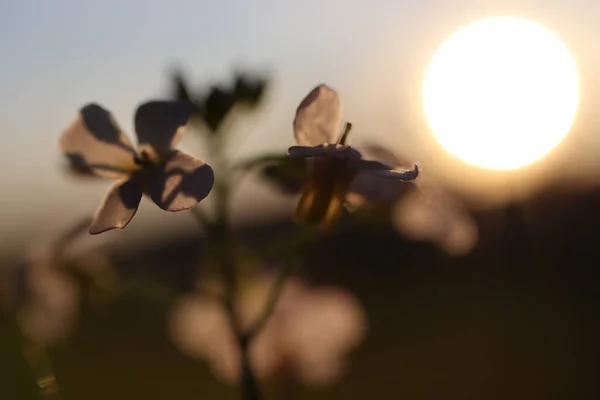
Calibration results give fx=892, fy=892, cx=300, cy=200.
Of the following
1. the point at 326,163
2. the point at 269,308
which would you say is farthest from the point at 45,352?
the point at 326,163

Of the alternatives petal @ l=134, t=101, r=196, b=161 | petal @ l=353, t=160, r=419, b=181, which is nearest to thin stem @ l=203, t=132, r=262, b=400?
petal @ l=134, t=101, r=196, b=161

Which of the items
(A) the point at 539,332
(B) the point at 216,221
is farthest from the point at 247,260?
(A) the point at 539,332

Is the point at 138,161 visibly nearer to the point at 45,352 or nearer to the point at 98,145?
the point at 98,145

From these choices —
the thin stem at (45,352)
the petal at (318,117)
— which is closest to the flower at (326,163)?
the petal at (318,117)

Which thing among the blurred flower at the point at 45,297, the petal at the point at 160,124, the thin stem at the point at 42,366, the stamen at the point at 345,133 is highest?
the stamen at the point at 345,133

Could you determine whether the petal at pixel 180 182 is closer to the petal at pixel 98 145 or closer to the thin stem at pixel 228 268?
the petal at pixel 98 145

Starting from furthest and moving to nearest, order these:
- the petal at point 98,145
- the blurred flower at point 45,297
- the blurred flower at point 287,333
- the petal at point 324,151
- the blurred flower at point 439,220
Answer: the blurred flower at point 287,333 < the blurred flower at point 45,297 < the blurred flower at point 439,220 < the petal at point 98,145 < the petal at point 324,151
